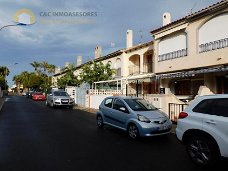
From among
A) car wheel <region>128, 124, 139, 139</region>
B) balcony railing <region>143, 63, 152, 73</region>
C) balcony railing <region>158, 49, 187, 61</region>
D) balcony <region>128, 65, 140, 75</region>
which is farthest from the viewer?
balcony <region>128, 65, 140, 75</region>

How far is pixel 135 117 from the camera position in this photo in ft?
31.9

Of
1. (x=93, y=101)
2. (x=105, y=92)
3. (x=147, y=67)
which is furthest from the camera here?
(x=147, y=67)

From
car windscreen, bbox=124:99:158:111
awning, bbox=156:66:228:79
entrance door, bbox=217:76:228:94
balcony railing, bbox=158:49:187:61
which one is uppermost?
balcony railing, bbox=158:49:187:61

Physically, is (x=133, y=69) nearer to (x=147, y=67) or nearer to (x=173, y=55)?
(x=147, y=67)

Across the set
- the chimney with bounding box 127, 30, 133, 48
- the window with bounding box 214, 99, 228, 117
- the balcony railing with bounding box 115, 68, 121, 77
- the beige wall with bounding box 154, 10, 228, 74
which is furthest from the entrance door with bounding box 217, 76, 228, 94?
the balcony railing with bounding box 115, 68, 121, 77

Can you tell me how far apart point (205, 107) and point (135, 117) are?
364 cm

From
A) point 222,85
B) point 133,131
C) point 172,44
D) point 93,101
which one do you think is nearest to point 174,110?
point 222,85

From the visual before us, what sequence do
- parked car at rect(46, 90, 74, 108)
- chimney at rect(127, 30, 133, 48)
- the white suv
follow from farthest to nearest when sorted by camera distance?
chimney at rect(127, 30, 133, 48), parked car at rect(46, 90, 74, 108), the white suv

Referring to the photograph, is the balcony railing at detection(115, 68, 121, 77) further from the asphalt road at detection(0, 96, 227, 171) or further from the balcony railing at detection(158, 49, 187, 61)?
the asphalt road at detection(0, 96, 227, 171)

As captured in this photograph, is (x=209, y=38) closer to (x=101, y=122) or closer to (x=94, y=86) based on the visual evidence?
(x=101, y=122)

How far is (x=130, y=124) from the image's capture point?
9977 mm

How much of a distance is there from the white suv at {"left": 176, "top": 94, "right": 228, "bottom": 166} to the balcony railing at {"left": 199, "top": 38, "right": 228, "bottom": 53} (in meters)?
10.3

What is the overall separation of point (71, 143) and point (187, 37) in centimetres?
1256

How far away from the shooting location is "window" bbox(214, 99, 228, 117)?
591cm
